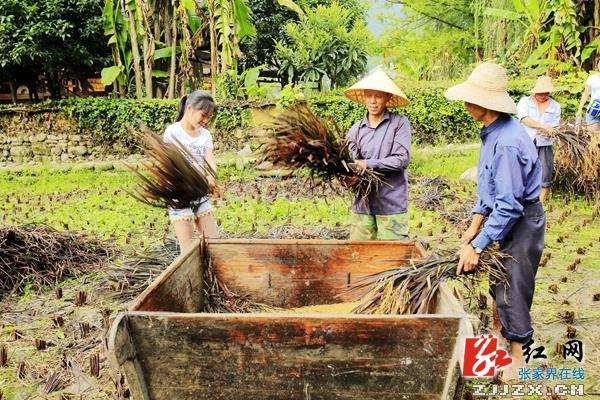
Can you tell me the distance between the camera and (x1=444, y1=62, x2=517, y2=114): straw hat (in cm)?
251

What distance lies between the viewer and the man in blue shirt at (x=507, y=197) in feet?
7.98

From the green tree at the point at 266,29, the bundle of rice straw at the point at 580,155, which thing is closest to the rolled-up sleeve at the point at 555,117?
the bundle of rice straw at the point at 580,155

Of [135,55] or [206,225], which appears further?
[135,55]

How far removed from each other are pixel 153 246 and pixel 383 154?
9.20ft

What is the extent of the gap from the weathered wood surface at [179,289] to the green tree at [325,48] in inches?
552

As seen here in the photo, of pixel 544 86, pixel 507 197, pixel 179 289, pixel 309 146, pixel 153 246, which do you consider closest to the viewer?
pixel 507 197

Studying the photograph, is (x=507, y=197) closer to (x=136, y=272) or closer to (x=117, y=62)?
(x=136, y=272)

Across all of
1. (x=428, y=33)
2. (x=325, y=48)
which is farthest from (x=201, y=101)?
(x=428, y=33)

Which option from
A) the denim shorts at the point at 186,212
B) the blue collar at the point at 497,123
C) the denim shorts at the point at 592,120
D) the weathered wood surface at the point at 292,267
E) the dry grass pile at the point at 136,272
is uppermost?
the blue collar at the point at 497,123

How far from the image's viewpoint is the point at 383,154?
10.9 feet

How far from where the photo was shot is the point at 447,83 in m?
11.6

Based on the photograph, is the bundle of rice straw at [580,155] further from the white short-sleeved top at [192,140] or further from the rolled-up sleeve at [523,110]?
the white short-sleeved top at [192,140]

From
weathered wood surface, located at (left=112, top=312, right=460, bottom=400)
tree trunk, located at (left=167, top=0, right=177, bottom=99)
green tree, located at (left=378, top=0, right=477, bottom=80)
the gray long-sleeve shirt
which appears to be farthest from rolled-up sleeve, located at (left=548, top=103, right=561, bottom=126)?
green tree, located at (left=378, top=0, right=477, bottom=80)

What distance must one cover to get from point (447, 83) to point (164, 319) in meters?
10.9
